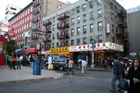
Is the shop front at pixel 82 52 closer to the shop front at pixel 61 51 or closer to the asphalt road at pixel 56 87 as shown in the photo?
the shop front at pixel 61 51

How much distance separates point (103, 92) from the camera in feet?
19.7

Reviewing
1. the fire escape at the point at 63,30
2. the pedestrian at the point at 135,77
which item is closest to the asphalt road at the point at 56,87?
the pedestrian at the point at 135,77

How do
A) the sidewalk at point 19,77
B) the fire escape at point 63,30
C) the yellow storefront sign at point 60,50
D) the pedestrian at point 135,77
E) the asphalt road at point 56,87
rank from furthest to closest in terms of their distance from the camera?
the fire escape at point 63,30 → the yellow storefront sign at point 60,50 → the sidewalk at point 19,77 → the asphalt road at point 56,87 → the pedestrian at point 135,77

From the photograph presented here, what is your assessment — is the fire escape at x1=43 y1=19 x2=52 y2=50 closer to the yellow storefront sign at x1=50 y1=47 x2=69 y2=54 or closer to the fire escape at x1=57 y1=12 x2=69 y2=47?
the yellow storefront sign at x1=50 y1=47 x2=69 y2=54

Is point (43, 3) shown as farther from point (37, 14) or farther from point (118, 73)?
point (118, 73)

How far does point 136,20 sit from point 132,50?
400 inches

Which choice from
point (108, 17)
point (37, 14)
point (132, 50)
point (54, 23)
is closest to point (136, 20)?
point (132, 50)

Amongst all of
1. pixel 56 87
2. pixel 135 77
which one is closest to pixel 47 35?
pixel 56 87

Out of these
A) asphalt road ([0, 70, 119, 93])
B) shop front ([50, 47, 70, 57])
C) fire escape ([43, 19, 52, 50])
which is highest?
fire escape ([43, 19, 52, 50])

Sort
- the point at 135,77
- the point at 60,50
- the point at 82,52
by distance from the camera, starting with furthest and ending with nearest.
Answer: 1. the point at 60,50
2. the point at 82,52
3. the point at 135,77

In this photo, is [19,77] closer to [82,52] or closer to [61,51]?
[82,52]

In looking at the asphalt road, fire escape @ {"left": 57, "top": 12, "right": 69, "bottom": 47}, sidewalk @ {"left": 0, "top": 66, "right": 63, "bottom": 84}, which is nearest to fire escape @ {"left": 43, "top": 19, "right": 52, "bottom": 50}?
fire escape @ {"left": 57, "top": 12, "right": 69, "bottom": 47}

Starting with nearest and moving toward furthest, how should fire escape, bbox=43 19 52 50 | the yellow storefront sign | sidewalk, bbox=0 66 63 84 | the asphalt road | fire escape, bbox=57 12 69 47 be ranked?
1. the asphalt road
2. sidewalk, bbox=0 66 63 84
3. the yellow storefront sign
4. fire escape, bbox=57 12 69 47
5. fire escape, bbox=43 19 52 50

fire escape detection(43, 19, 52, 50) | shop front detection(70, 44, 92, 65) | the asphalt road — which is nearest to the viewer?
the asphalt road
